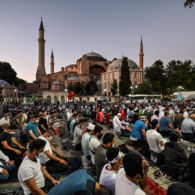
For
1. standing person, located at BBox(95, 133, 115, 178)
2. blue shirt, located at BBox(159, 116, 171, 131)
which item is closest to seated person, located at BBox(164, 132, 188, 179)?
standing person, located at BBox(95, 133, 115, 178)

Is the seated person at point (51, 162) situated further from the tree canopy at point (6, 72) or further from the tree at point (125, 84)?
the tree canopy at point (6, 72)

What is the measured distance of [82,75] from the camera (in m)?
66.2

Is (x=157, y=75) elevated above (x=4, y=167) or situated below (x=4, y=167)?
above

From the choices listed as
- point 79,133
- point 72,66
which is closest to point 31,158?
point 79,133

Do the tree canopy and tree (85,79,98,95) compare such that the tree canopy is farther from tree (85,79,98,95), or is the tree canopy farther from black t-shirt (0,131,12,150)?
black t-shirt (0,131,12,150)

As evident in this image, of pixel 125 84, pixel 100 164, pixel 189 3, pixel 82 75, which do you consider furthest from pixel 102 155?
pixel 82 75

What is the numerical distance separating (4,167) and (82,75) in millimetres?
63106

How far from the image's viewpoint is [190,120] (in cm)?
665

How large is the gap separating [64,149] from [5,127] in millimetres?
2833

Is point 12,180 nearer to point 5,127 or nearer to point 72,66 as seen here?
point 5,127

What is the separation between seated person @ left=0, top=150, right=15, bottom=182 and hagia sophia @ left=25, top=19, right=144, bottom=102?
52.0 metres

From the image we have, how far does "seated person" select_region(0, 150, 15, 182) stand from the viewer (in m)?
3.95

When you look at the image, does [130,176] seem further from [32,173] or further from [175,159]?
[175,159]

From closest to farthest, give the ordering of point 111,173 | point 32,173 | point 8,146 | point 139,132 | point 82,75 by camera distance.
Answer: point 111,173
point 32,173
point 8,146
point 139,132
point 82,75
